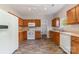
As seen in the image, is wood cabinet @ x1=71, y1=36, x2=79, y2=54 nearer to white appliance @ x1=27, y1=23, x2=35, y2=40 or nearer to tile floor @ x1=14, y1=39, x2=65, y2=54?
tile floor @ x1=14, y1=39, x2=65, y2=54

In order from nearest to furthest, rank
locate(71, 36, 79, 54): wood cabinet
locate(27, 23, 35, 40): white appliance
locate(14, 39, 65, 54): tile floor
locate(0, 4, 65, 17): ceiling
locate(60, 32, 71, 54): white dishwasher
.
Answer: locate(71, 36, 79, 54): wood cabinet → locate(60, 32, 71, 54): white dishwasher → locate(14, 39, 65, 54): tile floor → locate(0, 4, 65, 17): ceiling → locate(27, 23, 35, 40): white appliance

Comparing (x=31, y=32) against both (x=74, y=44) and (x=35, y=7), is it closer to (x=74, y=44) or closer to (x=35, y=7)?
(x=35, y=7)

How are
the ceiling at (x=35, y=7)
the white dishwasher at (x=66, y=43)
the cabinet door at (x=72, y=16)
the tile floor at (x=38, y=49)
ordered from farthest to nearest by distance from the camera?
1. the ceiling at (x=35, y=7)
2. the tile floor at (x=38, y=49)
3. the cabinet door at (x=72, y=16)
4. the white dishwasher at (x=66, y=43)

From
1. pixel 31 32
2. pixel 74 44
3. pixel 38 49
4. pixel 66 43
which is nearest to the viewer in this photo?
pixel 74 44

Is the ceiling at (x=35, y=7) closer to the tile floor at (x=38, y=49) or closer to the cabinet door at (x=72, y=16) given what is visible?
the cabinet door at (x=72, y=16)

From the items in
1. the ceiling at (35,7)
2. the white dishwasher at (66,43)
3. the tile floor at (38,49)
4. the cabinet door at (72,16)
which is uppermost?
the ceiling at (35,7)

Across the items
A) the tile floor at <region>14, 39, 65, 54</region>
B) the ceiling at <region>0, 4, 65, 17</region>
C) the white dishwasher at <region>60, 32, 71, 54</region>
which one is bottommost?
the tile floor at <region>14, 39, 65, 54</region>

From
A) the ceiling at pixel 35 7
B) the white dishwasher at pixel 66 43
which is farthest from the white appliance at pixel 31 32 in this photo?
the white dishwasher at pixel 66 43

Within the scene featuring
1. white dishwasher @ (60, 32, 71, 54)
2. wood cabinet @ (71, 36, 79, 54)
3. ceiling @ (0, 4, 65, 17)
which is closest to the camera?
wood cabinet @ (71, 36, 79, 54)

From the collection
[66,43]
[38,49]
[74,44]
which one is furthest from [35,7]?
[74,44]

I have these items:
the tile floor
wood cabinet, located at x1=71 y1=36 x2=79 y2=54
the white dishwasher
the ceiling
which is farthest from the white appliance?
wood cabinet, located at x1=71 y1=36 x2=79 y2=54
